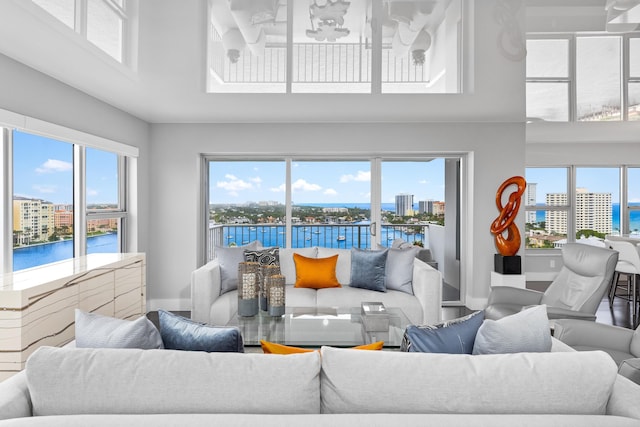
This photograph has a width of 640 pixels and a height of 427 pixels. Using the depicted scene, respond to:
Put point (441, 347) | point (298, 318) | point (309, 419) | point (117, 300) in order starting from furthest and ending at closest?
point (117, 300) → point (298, 318) → point (441, 347) → point (309, 419)

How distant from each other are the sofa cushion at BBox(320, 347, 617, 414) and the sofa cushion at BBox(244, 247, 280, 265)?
3045 mm

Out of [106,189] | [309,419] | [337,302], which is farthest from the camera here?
[106,189]

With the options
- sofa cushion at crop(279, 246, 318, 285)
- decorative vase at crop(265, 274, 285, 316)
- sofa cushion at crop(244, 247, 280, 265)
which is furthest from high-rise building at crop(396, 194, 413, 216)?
decorative vase at crop(265, 274, 285, 316)

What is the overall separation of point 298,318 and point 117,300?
171cm

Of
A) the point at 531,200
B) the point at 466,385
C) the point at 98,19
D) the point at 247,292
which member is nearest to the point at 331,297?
the point at 247,292

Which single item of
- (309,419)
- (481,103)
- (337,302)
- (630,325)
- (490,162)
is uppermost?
(481,103)

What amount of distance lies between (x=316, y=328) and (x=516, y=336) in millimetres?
1694

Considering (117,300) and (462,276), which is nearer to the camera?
(117,300)

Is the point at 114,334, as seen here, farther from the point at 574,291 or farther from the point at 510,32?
the point at 510,32

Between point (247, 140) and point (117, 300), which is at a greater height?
point (247, 140)

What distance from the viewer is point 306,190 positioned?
568 cm

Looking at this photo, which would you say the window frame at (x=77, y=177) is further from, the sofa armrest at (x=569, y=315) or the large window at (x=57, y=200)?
the sofa armrest at (x=569, y=315)

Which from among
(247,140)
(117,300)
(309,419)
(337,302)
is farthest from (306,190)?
(309,419)

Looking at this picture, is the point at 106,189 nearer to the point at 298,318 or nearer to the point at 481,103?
the point at 298,318
